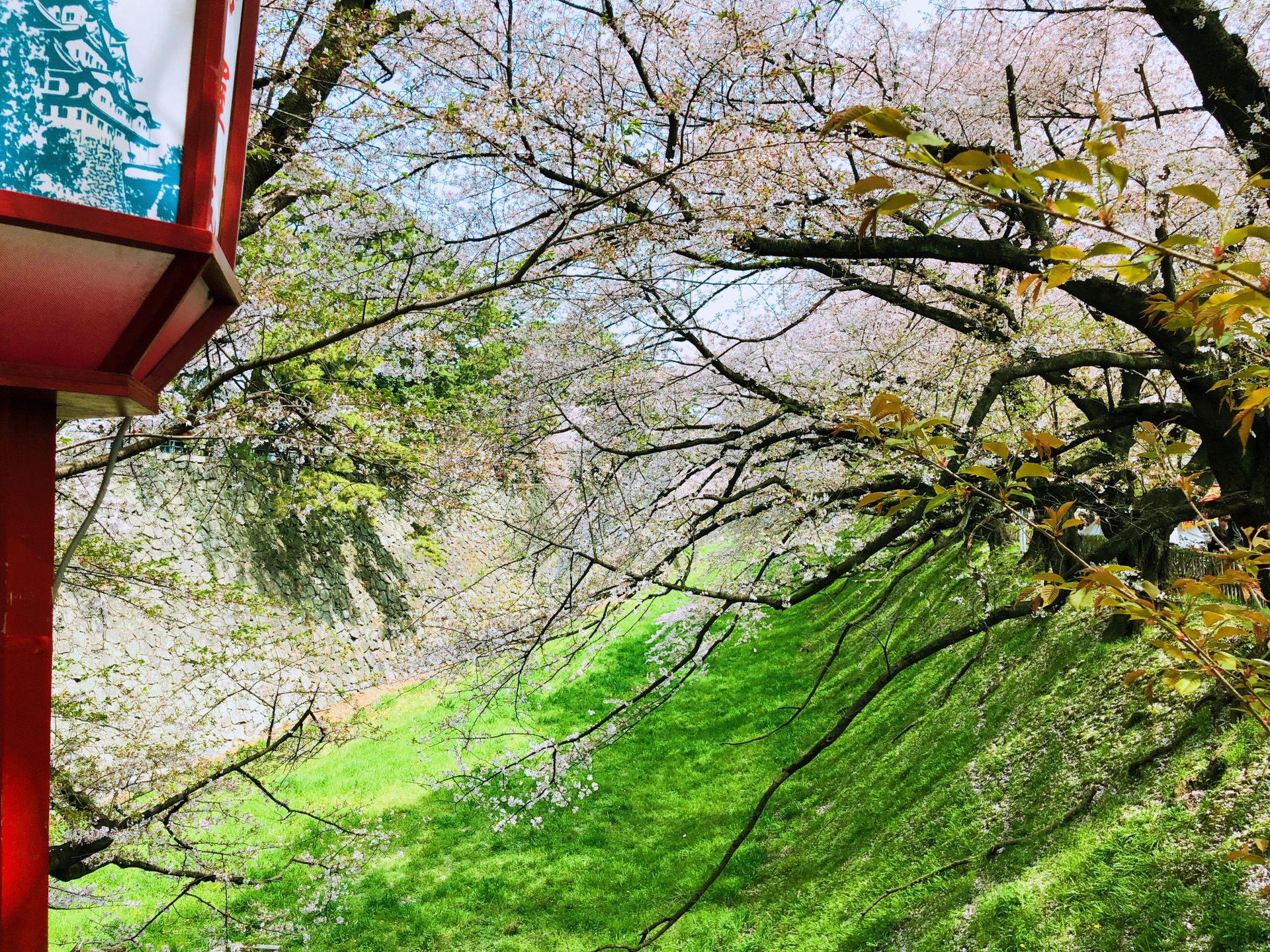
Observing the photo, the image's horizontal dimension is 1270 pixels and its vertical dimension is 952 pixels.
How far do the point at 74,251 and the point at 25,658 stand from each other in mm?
566

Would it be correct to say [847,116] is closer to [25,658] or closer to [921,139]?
[921,139]

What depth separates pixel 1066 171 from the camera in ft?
2.86

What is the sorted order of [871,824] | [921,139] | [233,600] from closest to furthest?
[921,139]
[233,600]
[871,824]

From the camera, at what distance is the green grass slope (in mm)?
3455

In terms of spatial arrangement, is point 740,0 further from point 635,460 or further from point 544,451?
point 544,451

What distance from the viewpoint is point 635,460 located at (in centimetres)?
706

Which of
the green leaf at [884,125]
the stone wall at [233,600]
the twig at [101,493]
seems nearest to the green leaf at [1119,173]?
the green leaf at [884,125]

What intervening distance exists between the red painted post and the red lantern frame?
0.08 m

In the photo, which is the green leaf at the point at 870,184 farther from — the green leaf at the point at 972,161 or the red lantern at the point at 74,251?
the red lantern at the point at 74,251

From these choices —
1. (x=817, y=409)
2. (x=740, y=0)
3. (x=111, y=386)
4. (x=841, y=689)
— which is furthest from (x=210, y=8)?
(x=841, y=689)

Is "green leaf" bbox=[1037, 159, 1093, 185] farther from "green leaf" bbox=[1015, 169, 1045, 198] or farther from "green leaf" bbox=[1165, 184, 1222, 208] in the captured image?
"green leaf" bbox=[1165, 184, 1222, 208]

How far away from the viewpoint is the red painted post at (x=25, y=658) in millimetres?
1033

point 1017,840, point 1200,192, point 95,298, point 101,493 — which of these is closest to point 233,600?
point 101,493

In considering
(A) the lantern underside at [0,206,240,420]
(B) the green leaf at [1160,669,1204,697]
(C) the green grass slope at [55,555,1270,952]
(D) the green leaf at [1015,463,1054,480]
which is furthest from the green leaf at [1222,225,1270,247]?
(C) the green grass slope at [55,555,1270,952]
